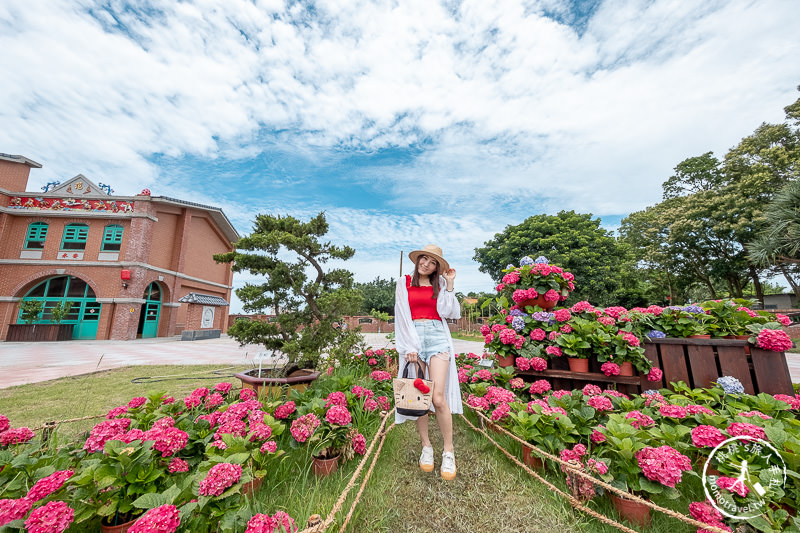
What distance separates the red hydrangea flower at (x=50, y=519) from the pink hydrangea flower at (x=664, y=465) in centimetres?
283

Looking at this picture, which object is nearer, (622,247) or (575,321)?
(575,321)

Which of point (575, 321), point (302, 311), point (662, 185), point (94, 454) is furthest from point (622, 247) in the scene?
point (94, 454)

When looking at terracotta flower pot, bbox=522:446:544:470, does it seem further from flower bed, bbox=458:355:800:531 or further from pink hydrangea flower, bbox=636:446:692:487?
pink hydrangea flower, bbox=636:446:692:487

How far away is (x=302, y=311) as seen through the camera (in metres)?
4.70

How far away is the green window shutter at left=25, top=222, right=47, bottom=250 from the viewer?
1477 cm

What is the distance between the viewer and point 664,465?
1702mm

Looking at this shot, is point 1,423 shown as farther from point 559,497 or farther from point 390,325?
point 390,325

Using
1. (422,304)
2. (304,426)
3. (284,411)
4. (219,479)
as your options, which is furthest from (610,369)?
(219,479)

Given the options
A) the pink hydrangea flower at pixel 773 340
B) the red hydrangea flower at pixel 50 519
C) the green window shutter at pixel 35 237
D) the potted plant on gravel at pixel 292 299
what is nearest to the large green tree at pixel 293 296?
the potted plant on gravel at pixel 292 299

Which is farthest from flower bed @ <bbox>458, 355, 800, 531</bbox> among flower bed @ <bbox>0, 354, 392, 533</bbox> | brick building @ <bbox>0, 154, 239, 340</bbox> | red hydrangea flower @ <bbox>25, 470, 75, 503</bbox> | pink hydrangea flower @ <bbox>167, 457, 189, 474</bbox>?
brick building @ <bbox>0, 154, 239, 340</bbox>

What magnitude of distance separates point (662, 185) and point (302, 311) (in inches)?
1102

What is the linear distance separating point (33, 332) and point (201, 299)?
255 inches

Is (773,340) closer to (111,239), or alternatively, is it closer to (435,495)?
(435,495)

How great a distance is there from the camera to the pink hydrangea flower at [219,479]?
56.3 inches
